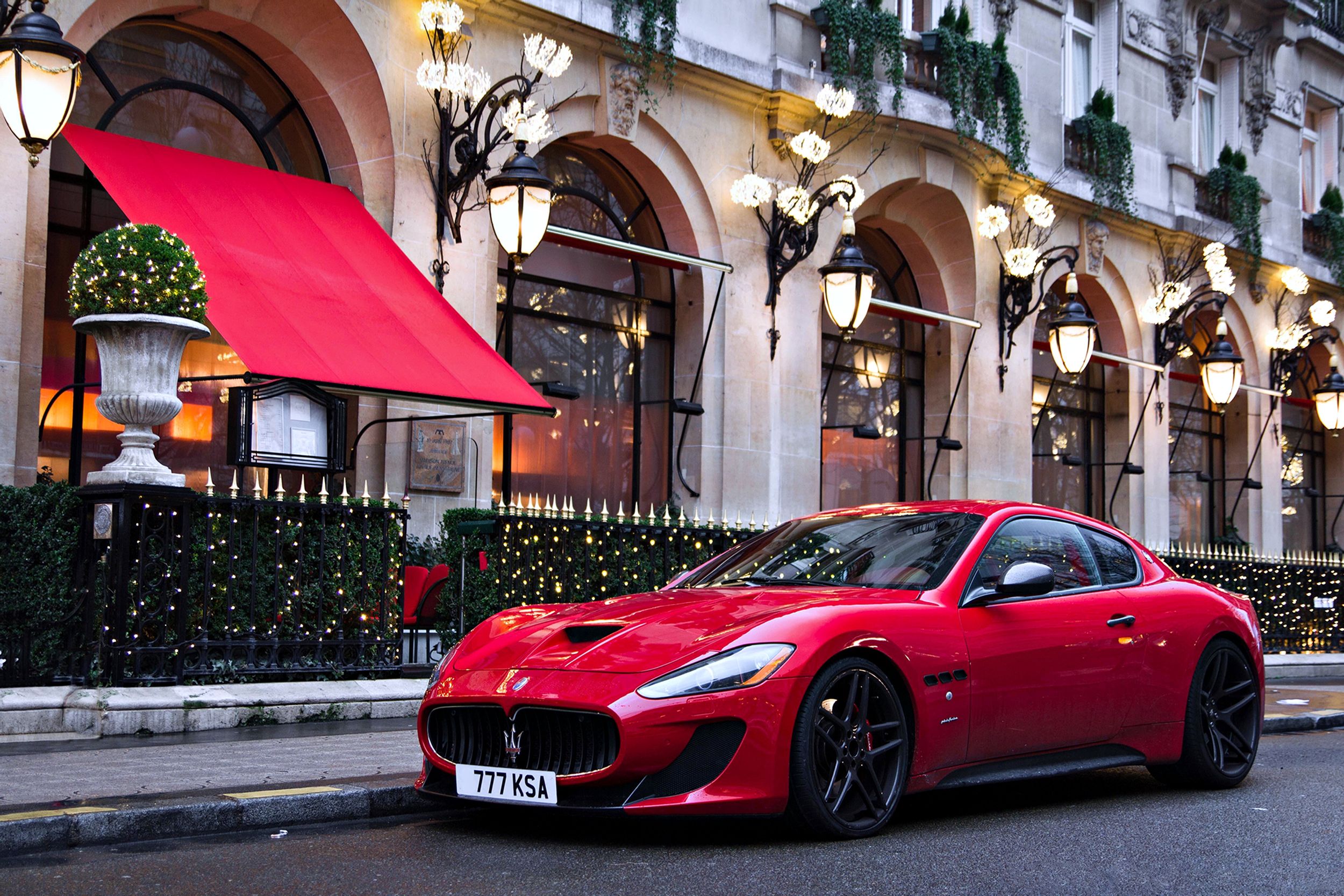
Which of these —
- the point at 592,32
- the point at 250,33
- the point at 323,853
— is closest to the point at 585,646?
the point at 323,853

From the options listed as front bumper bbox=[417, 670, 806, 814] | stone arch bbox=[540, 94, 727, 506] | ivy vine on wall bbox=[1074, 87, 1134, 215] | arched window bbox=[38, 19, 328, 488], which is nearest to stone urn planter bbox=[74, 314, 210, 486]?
arched window bbox=[38, 19, 328, 488]

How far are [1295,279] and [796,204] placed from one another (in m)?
13.3

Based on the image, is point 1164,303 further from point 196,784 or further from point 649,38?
point 196,784

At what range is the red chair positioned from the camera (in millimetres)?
11898

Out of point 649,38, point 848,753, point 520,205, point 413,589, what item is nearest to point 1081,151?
point 649,38

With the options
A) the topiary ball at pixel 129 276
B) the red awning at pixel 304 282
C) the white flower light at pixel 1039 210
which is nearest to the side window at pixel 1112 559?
the red awning at pixel 304 282

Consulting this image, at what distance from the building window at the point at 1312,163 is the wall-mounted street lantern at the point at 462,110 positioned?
19546 mm

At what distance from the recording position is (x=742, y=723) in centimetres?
555

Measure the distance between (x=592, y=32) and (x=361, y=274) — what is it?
14.5 ft

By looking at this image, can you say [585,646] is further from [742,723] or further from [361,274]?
[361,274]

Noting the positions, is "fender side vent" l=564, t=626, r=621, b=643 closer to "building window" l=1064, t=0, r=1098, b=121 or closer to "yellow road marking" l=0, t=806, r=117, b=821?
"yellow road marking" l=0, t=806, r=117, b=821

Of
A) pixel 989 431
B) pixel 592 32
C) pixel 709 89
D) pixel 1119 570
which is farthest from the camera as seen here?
pixel 989 431

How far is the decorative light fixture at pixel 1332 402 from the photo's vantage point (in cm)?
2419

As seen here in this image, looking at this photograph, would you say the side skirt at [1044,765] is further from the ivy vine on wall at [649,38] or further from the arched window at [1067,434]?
the arched window at [1067,434]
